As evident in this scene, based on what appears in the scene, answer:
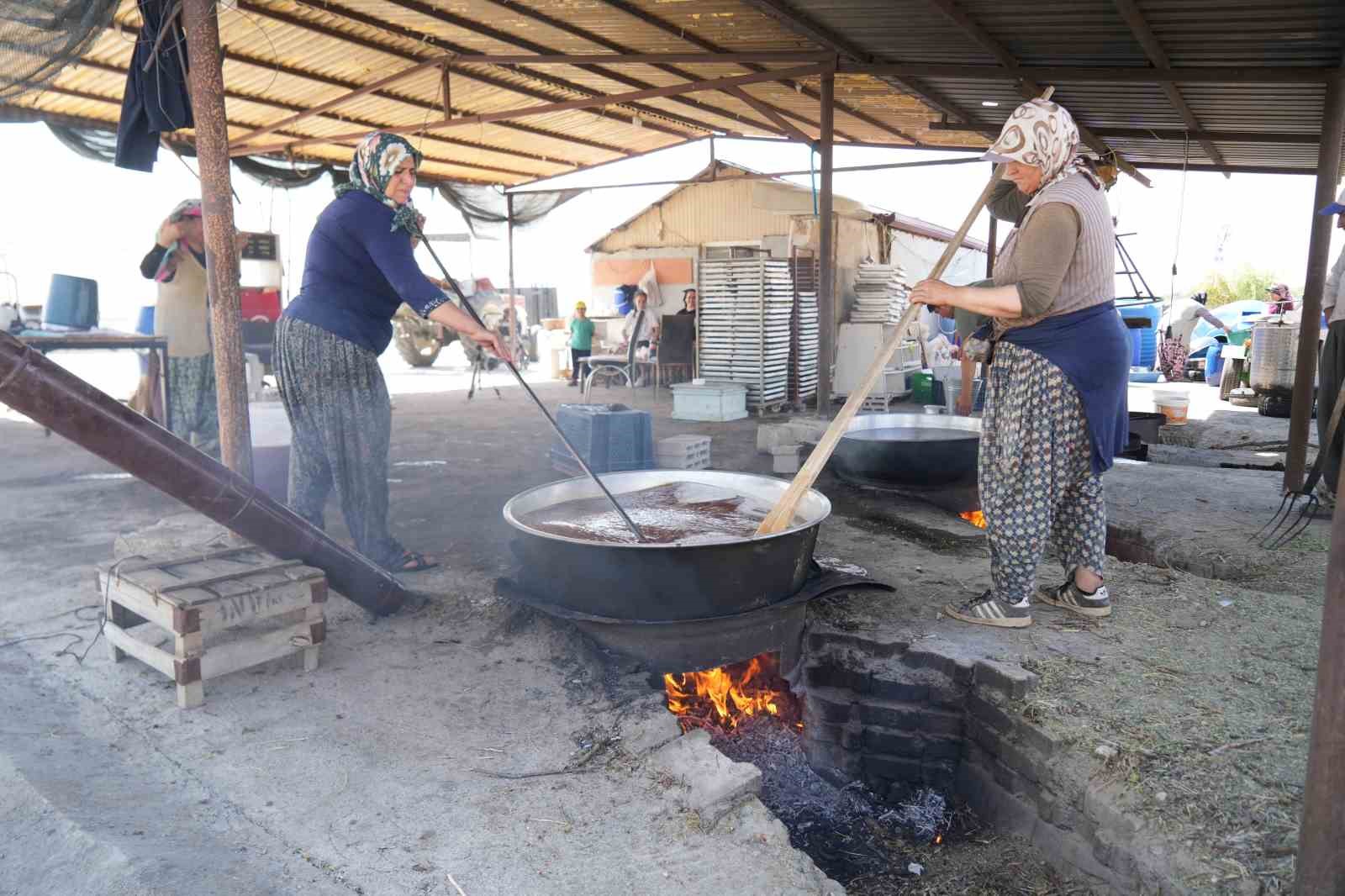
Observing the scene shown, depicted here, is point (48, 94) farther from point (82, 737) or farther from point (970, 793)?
point (970, 793)

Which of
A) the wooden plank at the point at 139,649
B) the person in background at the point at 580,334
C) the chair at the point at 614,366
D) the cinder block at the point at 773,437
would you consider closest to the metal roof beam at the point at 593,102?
the chair at the point at 614,366

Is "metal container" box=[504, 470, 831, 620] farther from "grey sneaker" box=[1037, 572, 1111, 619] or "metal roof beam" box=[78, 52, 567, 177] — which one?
"metal roof beam" box=[78, 52, 567, 177]

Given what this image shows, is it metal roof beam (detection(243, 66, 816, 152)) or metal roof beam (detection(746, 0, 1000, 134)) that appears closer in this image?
metal roof beam (detection(746, 0, 1000, 134))

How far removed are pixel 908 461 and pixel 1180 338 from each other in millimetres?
13989

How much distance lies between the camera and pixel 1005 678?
260 centimetres

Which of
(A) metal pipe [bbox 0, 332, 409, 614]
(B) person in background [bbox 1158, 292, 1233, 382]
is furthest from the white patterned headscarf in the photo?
(B) person in background [bbox 1158, 292, 1233, 382]

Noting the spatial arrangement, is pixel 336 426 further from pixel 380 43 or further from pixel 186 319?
pixel 380 43

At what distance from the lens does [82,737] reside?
2.38 meters

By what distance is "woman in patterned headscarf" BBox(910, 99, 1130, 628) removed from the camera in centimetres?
269

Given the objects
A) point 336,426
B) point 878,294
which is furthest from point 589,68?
point 336,426

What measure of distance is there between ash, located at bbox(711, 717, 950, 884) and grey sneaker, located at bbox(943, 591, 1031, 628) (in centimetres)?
63

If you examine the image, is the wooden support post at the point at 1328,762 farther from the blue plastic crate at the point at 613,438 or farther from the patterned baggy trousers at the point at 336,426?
the blue plastic crate at the point at 613,438

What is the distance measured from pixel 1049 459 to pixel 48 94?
10296 millimetres

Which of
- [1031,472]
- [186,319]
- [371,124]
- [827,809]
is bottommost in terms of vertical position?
[827,809]
